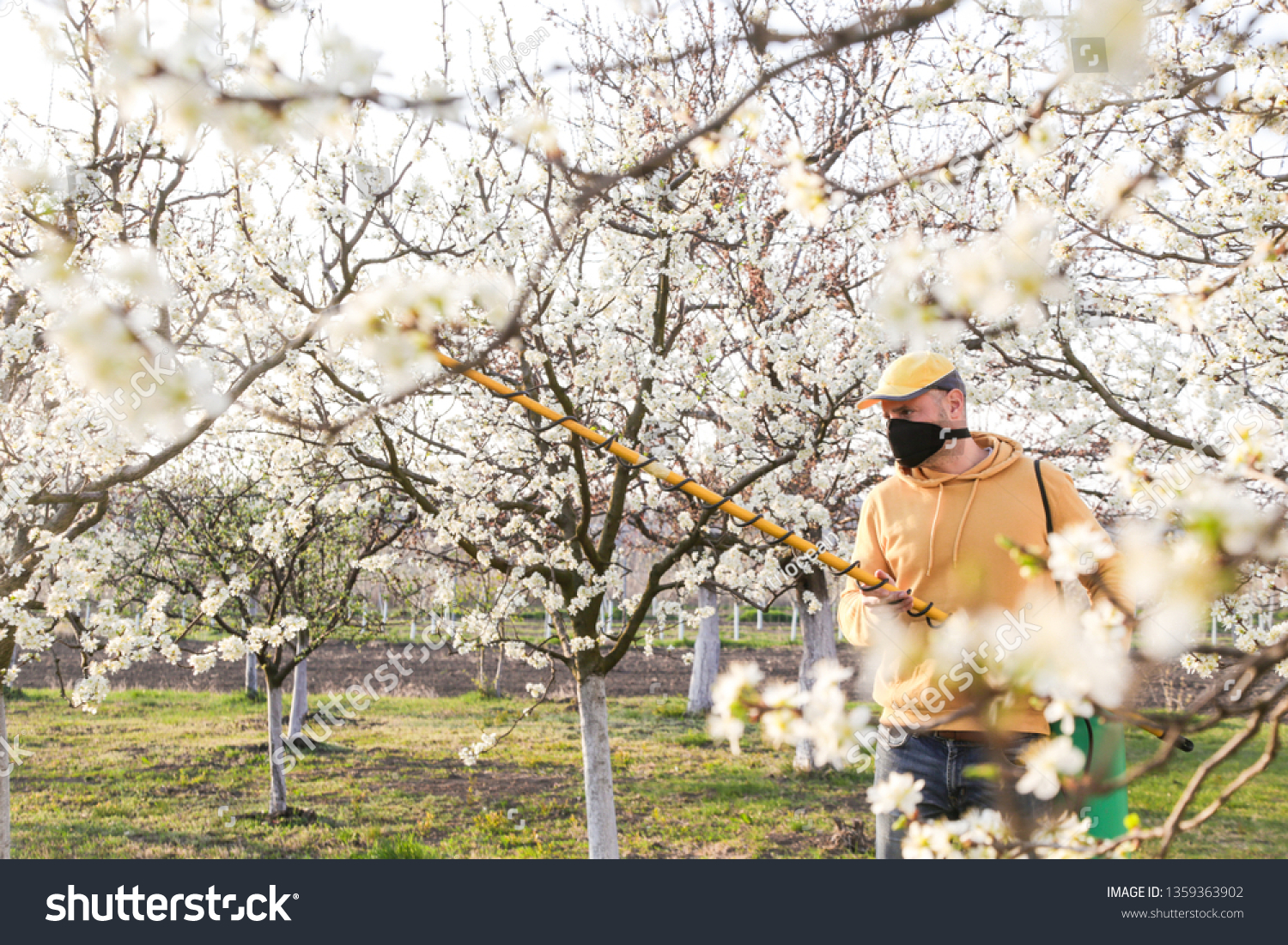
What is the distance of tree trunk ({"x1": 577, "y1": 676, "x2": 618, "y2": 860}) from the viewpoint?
231 inches

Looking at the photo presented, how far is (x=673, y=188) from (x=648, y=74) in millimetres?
Answer: 697

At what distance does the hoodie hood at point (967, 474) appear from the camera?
8.30 ft

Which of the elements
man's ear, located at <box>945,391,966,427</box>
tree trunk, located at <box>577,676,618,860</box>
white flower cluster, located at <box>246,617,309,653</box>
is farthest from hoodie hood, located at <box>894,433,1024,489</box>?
white flower cluster, located at <box>246,617,309,653</box>

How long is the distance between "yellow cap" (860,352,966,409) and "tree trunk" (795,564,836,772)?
22.1 ft

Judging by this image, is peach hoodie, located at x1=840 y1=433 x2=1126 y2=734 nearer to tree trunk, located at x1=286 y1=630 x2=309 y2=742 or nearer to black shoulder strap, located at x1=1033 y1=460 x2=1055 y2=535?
black shoulder strap, located at x1=1033 y1=460 x2=1055 y2=535

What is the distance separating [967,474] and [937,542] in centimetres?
24

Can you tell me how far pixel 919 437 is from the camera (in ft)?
8.70

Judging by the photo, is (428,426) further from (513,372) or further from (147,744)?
(147,744)

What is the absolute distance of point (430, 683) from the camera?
59.2ft

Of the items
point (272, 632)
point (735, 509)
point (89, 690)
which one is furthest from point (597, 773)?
point (735, 509)

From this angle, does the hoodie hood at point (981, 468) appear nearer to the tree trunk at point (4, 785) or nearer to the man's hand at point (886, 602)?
the man's hand at point (886, 602)

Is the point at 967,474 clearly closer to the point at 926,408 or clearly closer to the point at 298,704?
the point at 926,408

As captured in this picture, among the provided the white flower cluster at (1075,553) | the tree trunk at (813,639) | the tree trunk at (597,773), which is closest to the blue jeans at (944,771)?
the white flower cluster at (1075,553)

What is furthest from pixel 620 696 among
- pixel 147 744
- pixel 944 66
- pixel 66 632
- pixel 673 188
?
pixel 66 632
